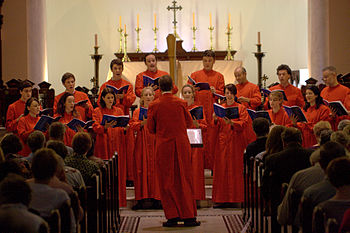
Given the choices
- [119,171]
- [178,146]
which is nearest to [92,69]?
[119,171]

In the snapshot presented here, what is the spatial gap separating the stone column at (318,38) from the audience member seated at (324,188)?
7720 millimetres

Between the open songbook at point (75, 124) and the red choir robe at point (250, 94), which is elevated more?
the red choir robe at point (250, 94)

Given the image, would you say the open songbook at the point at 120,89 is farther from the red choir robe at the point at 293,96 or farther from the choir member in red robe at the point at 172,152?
the red choir robe at the point at 293,96

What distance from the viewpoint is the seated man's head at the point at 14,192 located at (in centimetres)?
346

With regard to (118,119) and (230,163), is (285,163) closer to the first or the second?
(230,163)

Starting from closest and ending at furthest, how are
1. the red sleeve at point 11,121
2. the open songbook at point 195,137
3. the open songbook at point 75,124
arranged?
the open songbook at point 195,137 → the open songbook at point 75,124 → the red sleeve at point 11,121

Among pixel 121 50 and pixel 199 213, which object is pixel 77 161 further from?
pixel 121 50

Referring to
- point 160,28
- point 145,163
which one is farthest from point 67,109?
point 160,28

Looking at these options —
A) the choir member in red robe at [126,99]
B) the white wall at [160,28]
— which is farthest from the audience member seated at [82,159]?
the white wall at [160,28]

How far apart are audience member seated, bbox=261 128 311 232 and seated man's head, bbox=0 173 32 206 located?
2607 mm

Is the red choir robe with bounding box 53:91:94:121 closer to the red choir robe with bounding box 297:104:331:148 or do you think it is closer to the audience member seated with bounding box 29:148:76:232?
the red choir robe with bounding box 297:104:331:148

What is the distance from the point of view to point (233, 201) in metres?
8.33

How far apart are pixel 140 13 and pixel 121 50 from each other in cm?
178

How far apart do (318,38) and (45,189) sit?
8946 millimetres
